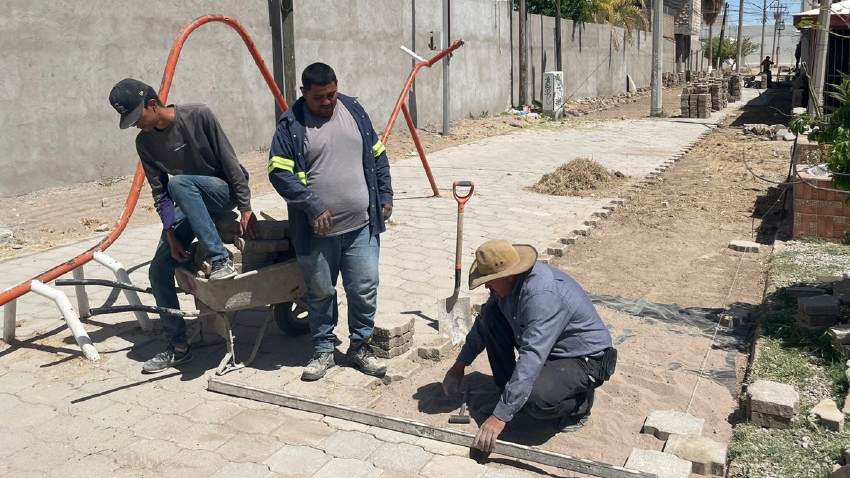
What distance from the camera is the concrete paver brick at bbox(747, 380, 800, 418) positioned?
3.86m

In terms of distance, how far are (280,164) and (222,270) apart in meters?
0.67

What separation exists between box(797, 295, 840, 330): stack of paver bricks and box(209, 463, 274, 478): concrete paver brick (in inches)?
144

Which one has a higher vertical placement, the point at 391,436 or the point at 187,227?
the point at 187,227

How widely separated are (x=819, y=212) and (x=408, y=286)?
4.06 meters

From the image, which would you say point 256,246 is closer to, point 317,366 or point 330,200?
point 330,200

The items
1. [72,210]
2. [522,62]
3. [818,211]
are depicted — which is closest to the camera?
[818,211]

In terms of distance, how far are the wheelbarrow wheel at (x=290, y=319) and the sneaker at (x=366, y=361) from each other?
0.62m

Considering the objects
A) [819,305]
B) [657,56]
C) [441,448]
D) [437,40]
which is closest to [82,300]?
[441,448]

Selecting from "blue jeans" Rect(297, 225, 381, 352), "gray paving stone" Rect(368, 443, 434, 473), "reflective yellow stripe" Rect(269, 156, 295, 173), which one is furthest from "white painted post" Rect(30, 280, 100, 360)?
"gray paving stone" Rect(368, 443, 434, 473)

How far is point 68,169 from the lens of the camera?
10.2 m

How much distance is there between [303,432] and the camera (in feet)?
13.0

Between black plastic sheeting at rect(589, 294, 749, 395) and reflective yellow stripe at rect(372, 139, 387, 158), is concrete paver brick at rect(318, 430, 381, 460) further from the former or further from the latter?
black plastic sheeting at rect(589, 294, 749, 395)

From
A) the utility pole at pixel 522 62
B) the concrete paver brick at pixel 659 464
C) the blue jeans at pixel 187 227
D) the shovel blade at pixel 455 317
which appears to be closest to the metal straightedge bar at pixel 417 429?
the concrete paver brick at pixel 659 464

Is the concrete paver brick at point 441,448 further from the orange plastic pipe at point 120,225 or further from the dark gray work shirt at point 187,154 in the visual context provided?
the orange plastic pipe at point 120,225
